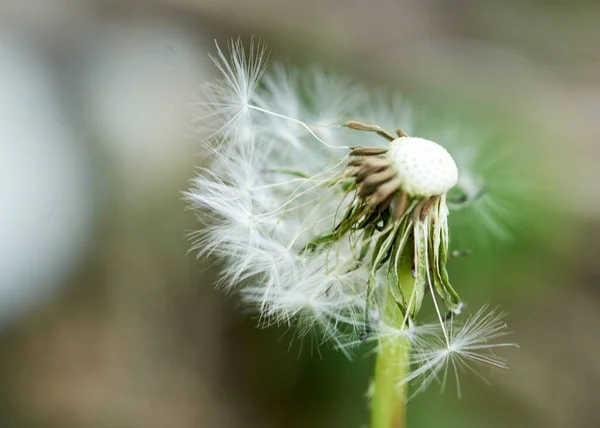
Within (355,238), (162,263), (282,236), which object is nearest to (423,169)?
(355,238)

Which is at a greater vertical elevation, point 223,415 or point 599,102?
point 599,102

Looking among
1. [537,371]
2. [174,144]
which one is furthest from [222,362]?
[537,371]

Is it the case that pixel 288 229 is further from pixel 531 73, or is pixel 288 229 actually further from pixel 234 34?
pixel 531 73

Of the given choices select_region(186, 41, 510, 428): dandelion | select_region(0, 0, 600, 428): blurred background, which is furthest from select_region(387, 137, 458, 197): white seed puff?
select_region(0, 0, 600, 428): blurred background

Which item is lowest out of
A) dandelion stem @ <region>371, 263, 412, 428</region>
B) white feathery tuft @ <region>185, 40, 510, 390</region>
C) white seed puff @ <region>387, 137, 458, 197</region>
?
dandelion stem @ <region>371, 263, 412, 428</region>

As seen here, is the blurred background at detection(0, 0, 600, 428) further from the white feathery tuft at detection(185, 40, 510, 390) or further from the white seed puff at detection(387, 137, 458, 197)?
the white seed puff at detection(387, 137, 458, 197)

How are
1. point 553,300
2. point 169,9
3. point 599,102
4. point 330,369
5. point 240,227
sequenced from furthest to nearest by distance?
point 599,102 < point 169,9 < point 553,300 < point 330,369 < point 240,227
